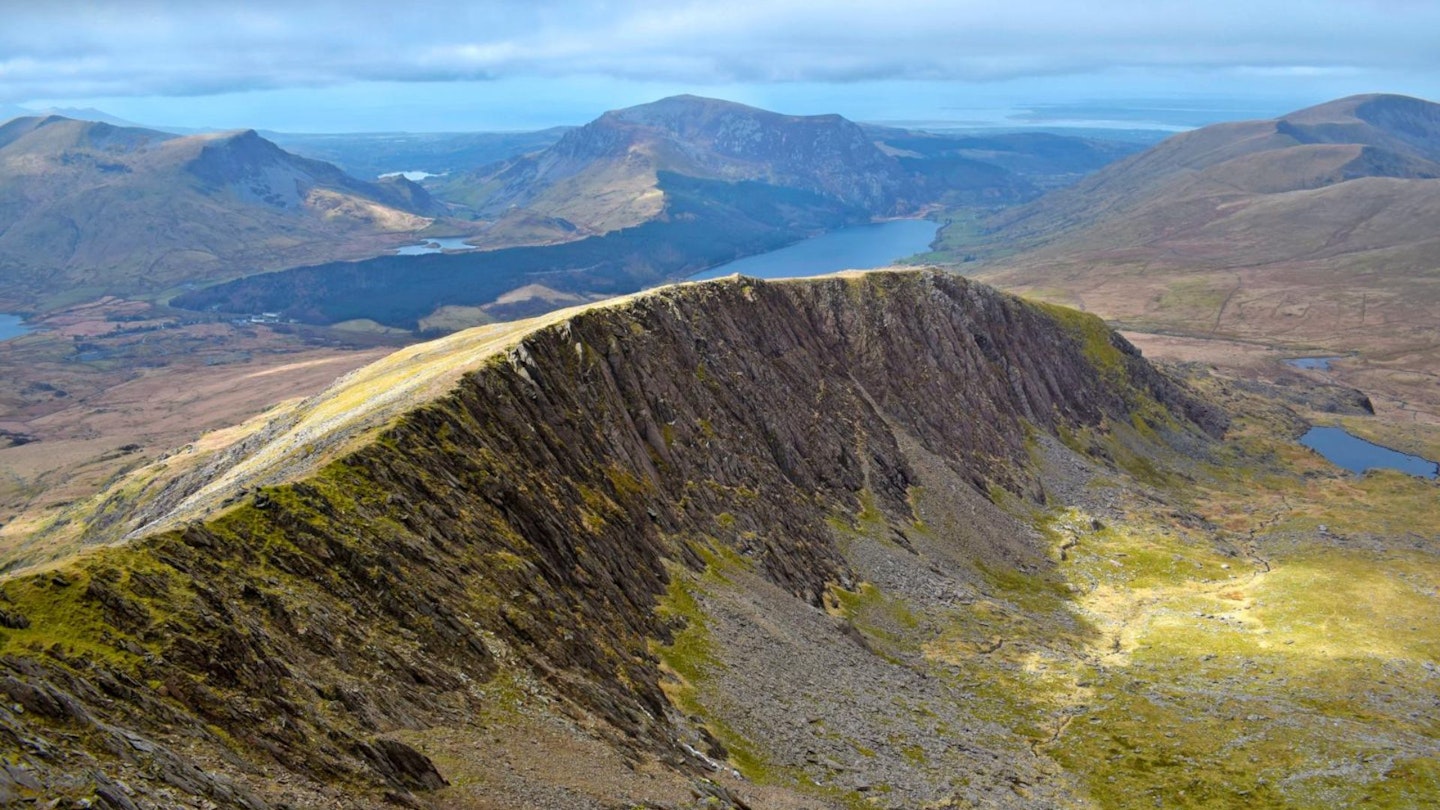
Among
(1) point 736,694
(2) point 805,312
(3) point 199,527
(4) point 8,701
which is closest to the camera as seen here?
(4) point 8,701

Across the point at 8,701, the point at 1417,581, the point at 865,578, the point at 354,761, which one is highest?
the point at 8,701

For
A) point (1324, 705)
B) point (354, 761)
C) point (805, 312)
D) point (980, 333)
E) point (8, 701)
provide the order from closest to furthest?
point (8, 701) < point (354, 761) < point (1324, 705) < point (805, 312) < point (980, 333)

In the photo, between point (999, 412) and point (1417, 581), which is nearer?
point (1417, 581)

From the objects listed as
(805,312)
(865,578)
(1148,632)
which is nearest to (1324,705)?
(1148,632)

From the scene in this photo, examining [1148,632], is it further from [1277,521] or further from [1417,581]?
[1277,521]

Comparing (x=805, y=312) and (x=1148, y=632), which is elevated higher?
(x=805, y=312)

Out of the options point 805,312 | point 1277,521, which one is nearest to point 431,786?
point 805,312
